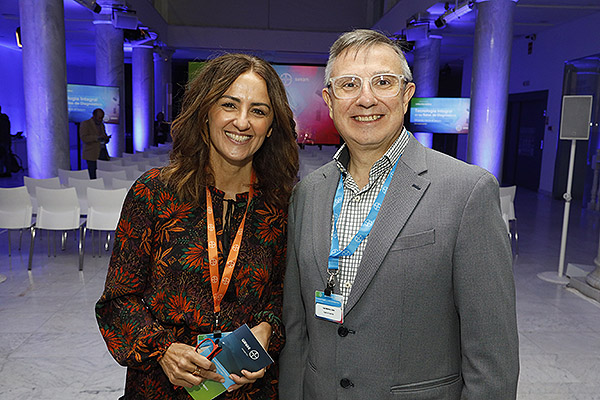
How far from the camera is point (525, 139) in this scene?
14.8 m

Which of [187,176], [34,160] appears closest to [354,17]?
[34,160]

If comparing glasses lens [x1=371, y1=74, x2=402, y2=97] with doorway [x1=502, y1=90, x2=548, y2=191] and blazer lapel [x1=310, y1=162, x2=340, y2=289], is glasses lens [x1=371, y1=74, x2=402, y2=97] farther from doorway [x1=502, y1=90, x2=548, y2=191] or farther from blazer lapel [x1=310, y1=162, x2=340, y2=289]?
doorway [x1=502, y1=90, x2=548, y2=191]

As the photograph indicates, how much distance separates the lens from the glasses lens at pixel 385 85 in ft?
4.91

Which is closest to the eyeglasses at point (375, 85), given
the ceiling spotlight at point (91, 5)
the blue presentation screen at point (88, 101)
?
the ceiling spotlight at point (91, 5)

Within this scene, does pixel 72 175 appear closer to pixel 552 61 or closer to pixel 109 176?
pixel 109 176

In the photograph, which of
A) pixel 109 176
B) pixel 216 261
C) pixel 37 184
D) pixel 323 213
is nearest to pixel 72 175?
pixel 109 176

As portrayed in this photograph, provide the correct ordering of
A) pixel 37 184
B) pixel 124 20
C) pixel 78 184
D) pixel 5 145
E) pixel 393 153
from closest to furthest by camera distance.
A: pixel 393 153
pixel 37 184
pixel 78 184
pixel 124 20
pixel 5 145

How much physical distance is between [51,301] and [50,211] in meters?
1.59

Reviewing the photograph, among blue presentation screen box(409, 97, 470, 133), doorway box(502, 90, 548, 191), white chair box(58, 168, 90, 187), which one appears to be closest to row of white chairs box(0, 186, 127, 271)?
white chair box(58, 168, 90, 187)

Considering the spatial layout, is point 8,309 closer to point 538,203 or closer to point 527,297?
point 527,297

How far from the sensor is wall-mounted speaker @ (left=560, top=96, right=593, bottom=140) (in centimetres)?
→ 586

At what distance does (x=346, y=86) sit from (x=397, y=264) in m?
0.54

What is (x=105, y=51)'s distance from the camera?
43.7ft

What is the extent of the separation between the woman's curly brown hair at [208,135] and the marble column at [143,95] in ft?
53.7
